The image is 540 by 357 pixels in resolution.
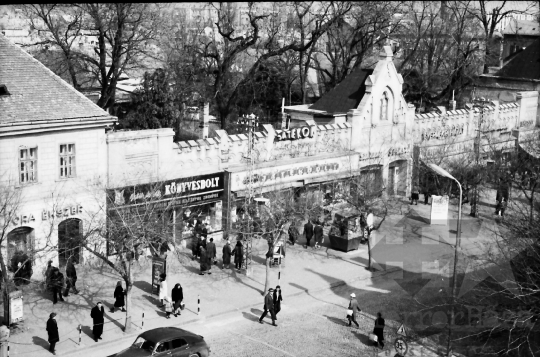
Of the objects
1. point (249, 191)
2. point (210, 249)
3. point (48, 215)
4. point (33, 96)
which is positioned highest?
point (33, 96)

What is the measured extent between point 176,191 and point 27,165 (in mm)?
7155

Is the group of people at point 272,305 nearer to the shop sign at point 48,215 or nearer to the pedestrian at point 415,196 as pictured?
the shop sign at point 48,215

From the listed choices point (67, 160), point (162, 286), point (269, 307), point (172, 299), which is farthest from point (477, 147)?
point (172, 299)

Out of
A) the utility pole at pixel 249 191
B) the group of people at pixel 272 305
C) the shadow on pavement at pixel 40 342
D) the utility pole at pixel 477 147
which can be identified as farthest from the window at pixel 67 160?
the utility pole at pixel 477 147

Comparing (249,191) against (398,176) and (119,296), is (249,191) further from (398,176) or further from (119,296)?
(398,176)

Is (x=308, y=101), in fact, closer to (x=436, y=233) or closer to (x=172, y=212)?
(x=436, y=233)

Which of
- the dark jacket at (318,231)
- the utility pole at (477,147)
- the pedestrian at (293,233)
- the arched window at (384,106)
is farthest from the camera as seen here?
the arched window at (384,106)

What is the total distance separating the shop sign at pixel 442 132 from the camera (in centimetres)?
5141

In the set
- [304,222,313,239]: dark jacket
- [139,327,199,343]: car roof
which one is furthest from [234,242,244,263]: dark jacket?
[139,327,199,343]: car roof

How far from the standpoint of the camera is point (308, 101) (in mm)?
73062

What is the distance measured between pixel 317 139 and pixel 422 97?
98.9 ft

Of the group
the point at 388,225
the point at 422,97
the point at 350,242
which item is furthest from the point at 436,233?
the point at 422,97

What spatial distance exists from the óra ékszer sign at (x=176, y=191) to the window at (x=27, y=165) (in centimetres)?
314

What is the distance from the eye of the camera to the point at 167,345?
2277cm
